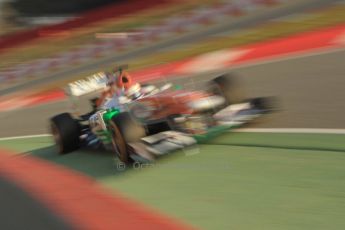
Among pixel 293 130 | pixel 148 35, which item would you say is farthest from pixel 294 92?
pixel 148 35

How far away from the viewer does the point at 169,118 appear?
221 inches

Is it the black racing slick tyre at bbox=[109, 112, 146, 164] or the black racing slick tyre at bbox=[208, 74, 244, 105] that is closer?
the black racing slick tyre at bbox=[109, 112, 146, 164]

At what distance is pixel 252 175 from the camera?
4430mm

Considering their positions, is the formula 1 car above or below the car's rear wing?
below

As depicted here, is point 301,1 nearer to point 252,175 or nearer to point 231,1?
point 231,1

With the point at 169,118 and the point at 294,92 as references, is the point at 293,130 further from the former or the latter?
the point at 294,92

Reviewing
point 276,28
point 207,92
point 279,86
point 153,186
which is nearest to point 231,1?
point 276,28

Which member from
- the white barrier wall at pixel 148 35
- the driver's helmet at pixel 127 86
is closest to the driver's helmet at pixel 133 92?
the driver's helmet at pixel 127 86

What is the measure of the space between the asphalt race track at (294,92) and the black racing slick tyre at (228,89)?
352mm

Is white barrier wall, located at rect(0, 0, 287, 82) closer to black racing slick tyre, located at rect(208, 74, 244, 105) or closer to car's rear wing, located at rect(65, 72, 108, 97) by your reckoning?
car's rear wing, located at rect(65, 72, 108, 97)

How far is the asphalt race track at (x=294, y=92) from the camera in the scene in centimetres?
580

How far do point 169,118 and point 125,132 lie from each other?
1.74 ft

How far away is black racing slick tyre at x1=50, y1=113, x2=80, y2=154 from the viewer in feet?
21.8

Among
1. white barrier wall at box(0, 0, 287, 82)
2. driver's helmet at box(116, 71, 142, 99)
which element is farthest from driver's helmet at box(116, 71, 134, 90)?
white barrier wall at box(0, 0, 287, 82)
